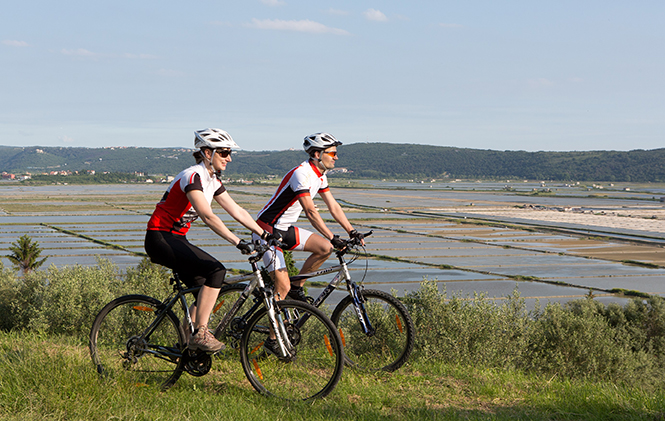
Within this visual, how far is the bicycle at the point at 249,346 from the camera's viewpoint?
553cm

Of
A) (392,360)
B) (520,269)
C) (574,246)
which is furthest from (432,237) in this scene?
(392,360)

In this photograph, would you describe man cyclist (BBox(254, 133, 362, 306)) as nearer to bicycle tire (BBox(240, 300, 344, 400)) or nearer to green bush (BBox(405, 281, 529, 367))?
bicycle tire (BBox(240, 300, 344, 400))

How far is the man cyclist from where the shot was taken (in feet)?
20.6

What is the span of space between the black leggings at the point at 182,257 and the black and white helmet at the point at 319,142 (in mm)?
1739

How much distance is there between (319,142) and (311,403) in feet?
8.91

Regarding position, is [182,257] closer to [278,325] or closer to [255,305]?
[255,305]

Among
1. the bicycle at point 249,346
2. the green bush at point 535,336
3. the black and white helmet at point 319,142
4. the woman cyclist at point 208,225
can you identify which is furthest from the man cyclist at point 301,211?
the green bush at point 535,336

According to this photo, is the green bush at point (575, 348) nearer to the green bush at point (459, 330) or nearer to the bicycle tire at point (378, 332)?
the green bush at point (459, 330)

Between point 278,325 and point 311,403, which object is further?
point 278,325

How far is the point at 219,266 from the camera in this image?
5469mm

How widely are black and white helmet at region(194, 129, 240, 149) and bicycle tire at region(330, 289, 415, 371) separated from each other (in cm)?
212

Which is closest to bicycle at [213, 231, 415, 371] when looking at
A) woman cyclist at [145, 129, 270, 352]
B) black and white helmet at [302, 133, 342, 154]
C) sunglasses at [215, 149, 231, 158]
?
woman cyclist at [145, 129, 270, 352]

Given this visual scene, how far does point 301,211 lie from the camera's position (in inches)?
254

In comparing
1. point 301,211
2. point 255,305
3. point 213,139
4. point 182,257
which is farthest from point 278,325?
point 213,139
